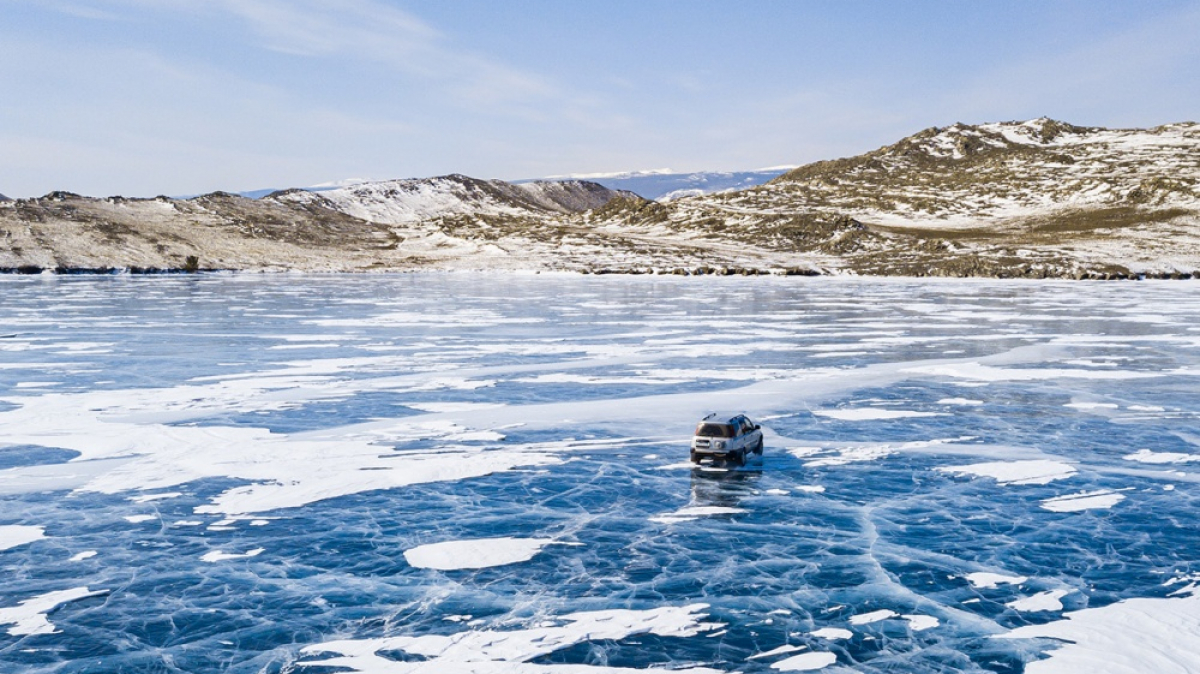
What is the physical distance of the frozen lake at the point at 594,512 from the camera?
12.5 m

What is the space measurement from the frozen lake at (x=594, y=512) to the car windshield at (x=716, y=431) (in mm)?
916

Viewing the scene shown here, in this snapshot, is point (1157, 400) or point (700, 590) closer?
point (700, 590)

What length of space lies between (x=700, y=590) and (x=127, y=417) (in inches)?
767

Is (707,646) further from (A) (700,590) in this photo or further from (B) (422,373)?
(B) (422,373)

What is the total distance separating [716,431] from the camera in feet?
70.3

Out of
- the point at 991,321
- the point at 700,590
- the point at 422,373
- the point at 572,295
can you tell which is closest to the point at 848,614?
the point at 700,590

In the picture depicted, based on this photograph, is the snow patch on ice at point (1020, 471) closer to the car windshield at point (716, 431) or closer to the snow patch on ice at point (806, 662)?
the car windshield at point (716, 431)

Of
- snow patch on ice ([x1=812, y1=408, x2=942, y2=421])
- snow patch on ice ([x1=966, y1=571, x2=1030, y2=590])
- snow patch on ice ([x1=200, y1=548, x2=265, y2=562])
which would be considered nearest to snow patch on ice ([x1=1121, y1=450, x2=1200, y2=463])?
snow patch on ice ([x1=812, y1=408, x2=942, y2=421])

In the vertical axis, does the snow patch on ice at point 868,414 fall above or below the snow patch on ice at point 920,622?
above

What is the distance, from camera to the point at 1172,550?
15.9 metres

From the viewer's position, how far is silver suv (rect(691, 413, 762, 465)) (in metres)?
21.1

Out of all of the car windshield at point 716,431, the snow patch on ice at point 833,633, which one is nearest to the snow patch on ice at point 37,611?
the snow patch on ice at point 833,633

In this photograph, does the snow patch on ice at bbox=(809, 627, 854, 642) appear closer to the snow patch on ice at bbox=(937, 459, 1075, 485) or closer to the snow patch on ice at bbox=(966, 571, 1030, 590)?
the snow patch on ice at bbox=(966, 571, 1030, 590)

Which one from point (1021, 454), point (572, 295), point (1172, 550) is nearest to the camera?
point (1172, 550)
